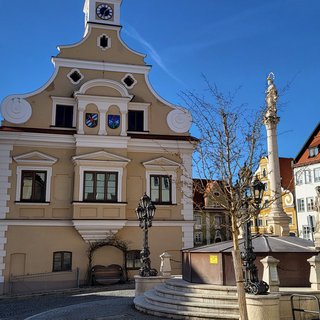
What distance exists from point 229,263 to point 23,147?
14037 mm

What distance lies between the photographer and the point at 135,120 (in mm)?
24812

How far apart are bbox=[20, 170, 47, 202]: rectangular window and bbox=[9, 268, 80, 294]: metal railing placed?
13.0 ft

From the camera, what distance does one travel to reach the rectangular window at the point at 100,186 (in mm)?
22641

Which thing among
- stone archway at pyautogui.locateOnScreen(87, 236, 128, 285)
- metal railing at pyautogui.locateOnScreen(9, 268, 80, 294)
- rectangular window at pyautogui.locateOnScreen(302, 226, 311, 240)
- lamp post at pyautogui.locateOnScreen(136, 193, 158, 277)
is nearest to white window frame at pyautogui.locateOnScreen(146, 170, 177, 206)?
stone archway at pyautogui.locateOnScreen(87, 236, 128, 285)

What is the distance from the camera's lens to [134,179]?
23.9m

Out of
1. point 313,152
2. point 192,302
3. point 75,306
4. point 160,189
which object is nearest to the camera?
point 192,302

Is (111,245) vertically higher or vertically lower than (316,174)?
lower

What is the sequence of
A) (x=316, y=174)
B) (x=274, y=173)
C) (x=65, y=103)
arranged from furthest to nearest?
(x=316, y=174)
(x=65, y=103)
(x=274, y=173)

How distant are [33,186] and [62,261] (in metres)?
4.30

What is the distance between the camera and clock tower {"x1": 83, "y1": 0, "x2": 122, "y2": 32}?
25.8m

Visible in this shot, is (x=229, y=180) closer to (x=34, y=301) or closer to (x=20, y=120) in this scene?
(x=34, y=301)

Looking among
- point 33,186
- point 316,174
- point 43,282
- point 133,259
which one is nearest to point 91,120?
point 33,186

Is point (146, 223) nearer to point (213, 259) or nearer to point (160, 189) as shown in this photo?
point (213, 259)

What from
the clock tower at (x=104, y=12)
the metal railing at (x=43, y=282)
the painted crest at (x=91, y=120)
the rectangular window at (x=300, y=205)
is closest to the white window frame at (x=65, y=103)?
the painted crest at (x=91, y=120)
